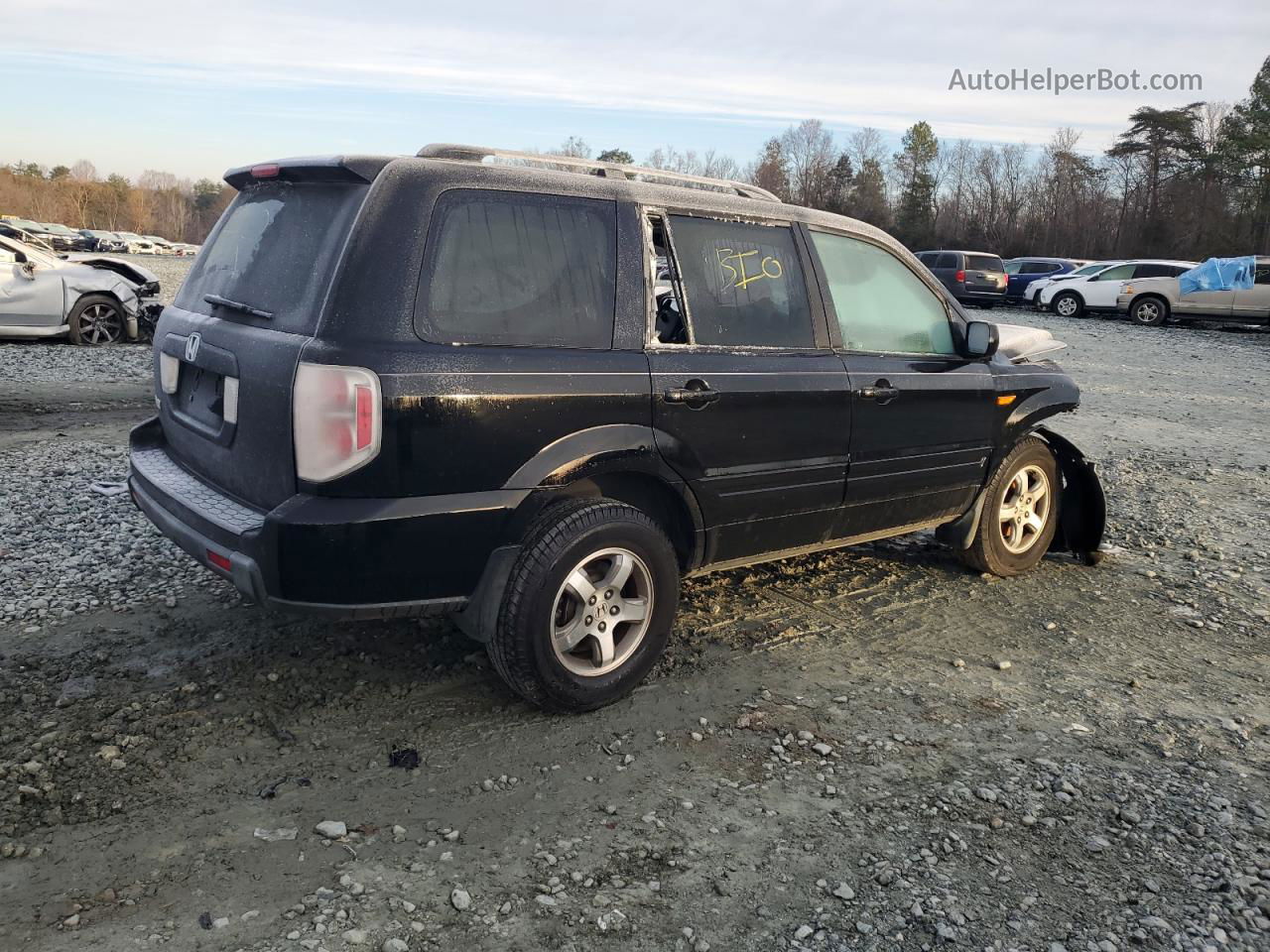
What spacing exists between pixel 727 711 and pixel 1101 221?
59178 mm

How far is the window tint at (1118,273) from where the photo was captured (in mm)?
26234

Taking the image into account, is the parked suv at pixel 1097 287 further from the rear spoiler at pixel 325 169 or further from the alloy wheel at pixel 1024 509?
the rear spoiler at pixel 325 169

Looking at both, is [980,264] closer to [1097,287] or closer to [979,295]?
[979,295]

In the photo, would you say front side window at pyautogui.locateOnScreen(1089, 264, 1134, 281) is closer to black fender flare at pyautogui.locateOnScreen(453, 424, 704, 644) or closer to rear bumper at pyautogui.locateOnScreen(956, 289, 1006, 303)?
rear bumper at pyautogui.locateOnScreen(956, 289, 1006, 303)

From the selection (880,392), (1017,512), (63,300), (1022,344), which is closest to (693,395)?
(880,392)

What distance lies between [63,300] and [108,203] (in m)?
120

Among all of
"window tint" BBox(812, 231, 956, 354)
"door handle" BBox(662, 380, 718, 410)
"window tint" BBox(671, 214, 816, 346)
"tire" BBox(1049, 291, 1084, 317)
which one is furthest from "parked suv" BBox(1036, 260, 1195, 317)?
"door handle" BBox(662, 380, 718, 410)

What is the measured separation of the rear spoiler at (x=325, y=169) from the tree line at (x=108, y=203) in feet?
358

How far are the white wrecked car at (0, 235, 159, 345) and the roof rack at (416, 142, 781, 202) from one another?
11041 mm

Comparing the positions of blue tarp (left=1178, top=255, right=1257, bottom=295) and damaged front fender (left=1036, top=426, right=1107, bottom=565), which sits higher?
blue tarp (left=1178, top=255, right=1257, bottom=295)

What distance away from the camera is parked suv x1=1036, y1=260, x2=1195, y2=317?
84.3 feet

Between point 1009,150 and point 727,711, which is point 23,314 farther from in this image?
point 1009,150

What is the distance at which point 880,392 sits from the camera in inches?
179

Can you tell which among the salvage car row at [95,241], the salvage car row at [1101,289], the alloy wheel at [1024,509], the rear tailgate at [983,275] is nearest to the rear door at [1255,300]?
the salvage car row at [1101,289]
